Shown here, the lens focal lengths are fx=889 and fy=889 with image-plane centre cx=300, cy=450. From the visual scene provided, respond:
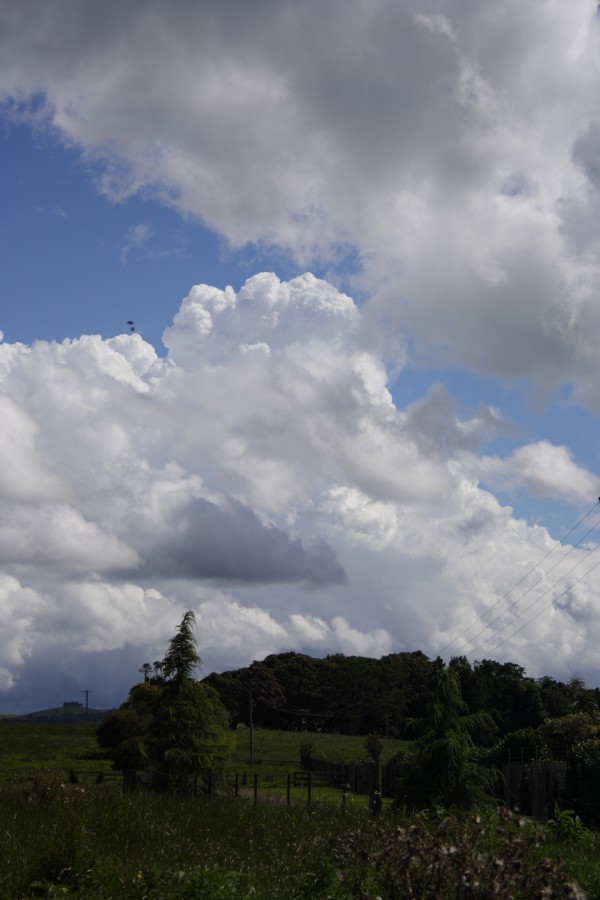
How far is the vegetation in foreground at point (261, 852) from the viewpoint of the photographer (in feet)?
22.7

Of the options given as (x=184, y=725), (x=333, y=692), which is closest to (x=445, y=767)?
(x=184, y=725)

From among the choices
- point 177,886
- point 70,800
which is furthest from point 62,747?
point 177,886

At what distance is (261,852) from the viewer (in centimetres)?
1067

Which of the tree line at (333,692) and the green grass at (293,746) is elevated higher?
the tree line at (333,692)

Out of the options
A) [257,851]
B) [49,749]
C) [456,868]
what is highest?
[456,868]

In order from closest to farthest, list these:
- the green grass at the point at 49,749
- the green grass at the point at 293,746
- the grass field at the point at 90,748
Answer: the green grass at the point at 49,749 → the grass field at the point at 90,748 → the green grass at the point at 293,746

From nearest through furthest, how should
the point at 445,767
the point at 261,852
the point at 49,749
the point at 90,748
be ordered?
the point at 261,852
the point at 445,767
the point at 90,748
the point at 49,749

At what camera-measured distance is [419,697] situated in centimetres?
10825

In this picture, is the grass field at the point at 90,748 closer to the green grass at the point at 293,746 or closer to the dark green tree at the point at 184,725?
the green grass at the point at 293,746

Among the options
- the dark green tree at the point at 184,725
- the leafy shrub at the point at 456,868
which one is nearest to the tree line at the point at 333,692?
the dark green tree at the point at 184,725

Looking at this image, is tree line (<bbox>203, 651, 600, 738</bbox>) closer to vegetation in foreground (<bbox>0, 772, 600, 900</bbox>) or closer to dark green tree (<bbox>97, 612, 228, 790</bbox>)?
dark green tree (<bbox>97, 612, 228, 790</bbox>)

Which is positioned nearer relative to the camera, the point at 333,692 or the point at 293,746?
the point at 293,746

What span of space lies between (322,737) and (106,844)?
7907 cm

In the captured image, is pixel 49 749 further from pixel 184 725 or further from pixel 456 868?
pixel 456 868
